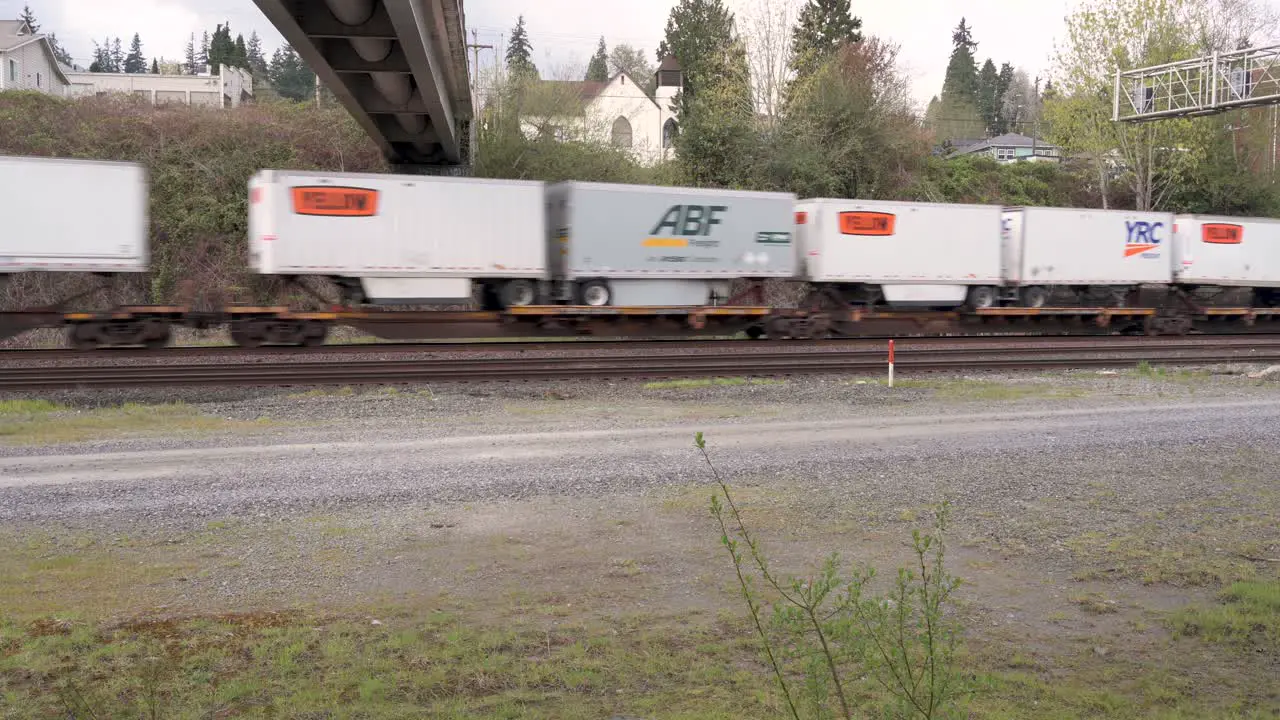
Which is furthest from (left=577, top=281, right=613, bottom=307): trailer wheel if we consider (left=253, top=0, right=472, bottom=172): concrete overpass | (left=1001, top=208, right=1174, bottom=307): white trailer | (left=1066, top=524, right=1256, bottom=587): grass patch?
(left=1066, top=524, right=1256, bottom=587): grass patch

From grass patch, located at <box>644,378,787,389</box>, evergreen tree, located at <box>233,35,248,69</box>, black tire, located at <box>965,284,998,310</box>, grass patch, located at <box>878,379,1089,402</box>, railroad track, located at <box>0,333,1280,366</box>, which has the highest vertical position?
evergreen tree, located at <box>233,35,248,69</box>

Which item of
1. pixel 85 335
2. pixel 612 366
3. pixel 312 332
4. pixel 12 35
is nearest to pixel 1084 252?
pixel 612 366

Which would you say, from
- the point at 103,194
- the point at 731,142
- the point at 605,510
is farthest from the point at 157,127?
the point at 605,510

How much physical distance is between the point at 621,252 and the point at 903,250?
23.2 ft

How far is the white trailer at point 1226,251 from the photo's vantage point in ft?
84.8

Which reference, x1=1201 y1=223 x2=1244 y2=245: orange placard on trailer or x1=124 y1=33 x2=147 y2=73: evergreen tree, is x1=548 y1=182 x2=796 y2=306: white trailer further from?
x1=124 y1=33 x2=147 y2=73: evergreen tree

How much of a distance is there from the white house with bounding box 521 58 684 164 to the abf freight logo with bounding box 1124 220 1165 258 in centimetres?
1981

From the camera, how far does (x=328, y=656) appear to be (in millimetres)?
4730

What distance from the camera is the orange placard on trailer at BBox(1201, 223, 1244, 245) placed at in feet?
85.1

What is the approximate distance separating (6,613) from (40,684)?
3.91 ft

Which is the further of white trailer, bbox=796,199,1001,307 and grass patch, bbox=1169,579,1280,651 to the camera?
white trailer, bbox=796,199,1001,307

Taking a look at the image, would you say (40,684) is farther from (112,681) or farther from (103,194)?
(103,194)

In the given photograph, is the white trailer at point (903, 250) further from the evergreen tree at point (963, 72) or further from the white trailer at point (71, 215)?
the evergreen tree at point (963, 72)

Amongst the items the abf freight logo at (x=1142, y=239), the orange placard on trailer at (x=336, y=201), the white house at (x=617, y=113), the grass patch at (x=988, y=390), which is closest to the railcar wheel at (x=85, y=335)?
the orange placard on trailer at (x=336, y=201)
